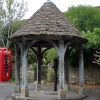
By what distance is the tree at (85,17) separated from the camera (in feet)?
80.5

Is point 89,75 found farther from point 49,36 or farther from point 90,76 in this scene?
point 49,36

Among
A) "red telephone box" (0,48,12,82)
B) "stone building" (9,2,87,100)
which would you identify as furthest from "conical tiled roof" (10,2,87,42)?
"red telephone box" (0,48,12,82)

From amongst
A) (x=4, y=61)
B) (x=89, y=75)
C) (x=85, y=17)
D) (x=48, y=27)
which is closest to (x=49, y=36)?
(x=48, y=27)

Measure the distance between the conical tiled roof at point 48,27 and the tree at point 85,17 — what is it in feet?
33.9

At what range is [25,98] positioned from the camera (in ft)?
41.3

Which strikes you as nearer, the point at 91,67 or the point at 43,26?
the point at 43,26

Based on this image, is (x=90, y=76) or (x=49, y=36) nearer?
(x=49, y=36)

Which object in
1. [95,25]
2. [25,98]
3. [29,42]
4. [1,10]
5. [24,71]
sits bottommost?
[25,98]

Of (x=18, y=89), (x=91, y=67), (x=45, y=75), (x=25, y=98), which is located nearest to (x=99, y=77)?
(x=91, y=67)

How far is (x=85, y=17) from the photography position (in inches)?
988

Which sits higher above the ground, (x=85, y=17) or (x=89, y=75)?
(x=85, y=17)

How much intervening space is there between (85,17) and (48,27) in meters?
12.6

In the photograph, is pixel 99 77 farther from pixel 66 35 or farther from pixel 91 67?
pixel 66 35

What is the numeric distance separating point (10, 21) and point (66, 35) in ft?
61.3
